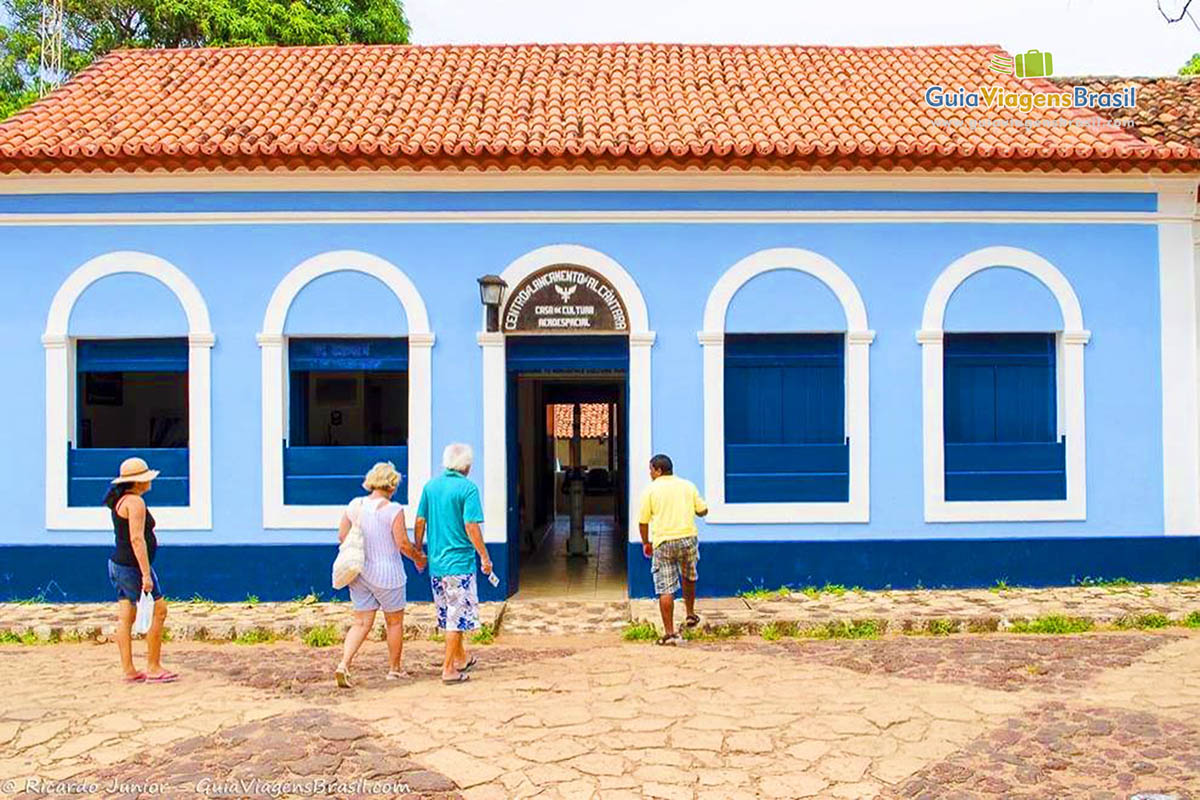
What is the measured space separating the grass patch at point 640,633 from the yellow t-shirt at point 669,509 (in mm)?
795

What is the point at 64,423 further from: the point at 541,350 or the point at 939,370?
the point at 939,370

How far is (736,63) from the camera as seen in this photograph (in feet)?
39.9

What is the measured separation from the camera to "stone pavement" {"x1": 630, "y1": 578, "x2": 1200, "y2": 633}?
7992 mm

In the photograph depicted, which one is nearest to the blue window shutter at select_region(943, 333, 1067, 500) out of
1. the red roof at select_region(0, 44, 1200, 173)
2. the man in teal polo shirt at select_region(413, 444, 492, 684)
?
the red roof at select_region(0, 44, 1200, 173)

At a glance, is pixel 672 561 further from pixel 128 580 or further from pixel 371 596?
pixel 128 580

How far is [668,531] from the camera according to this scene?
24.7 ft

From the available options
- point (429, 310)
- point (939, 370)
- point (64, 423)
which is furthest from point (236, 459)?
point (939, 370)

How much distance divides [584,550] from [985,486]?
4.69 m

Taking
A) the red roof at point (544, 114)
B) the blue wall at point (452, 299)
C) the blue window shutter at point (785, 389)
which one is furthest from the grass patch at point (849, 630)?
the red roof at point (544, 114)

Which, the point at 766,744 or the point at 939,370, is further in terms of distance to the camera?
the point at 939,370

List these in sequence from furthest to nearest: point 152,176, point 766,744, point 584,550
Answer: point 584,550 < point 152,176 < point 766,744

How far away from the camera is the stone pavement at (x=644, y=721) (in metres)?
4.75

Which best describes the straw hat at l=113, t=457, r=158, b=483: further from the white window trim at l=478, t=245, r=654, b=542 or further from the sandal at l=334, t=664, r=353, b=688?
the white window trim at l=478, t=245, r=654, b=542

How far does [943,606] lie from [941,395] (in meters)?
2.03
